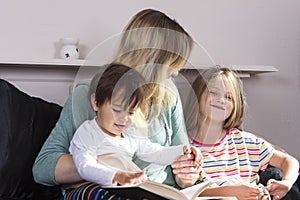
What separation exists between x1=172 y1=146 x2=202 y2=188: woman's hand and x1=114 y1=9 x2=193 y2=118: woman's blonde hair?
119mm

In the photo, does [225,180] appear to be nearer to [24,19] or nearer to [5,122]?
[5,122]

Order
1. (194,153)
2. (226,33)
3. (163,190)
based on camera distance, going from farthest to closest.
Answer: (226,33), (194,153), (163,190)

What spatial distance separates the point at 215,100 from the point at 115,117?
10.2 inches

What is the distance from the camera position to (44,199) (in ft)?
5.61

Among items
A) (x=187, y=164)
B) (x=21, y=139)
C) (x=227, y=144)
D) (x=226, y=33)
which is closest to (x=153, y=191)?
(x=187, y=164)

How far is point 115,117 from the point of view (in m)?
1.22

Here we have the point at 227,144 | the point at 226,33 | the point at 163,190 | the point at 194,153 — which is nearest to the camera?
the point at 163,190

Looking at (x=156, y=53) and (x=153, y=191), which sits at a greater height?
(x=156, y=53)

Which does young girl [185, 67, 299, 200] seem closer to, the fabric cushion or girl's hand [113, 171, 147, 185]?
girl's hand [113, 171, 147, 185]

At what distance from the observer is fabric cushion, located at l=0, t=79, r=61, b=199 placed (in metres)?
1.66

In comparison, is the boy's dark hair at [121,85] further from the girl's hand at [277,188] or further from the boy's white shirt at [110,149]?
the girl's hand at [277,188]

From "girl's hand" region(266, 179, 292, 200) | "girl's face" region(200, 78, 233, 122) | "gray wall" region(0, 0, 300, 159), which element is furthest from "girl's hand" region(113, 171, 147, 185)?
"gray wall" region(0, 0, 300, 159)

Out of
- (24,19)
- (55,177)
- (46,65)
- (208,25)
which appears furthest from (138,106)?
(208,25)

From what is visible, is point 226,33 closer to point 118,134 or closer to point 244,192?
point 244,192
